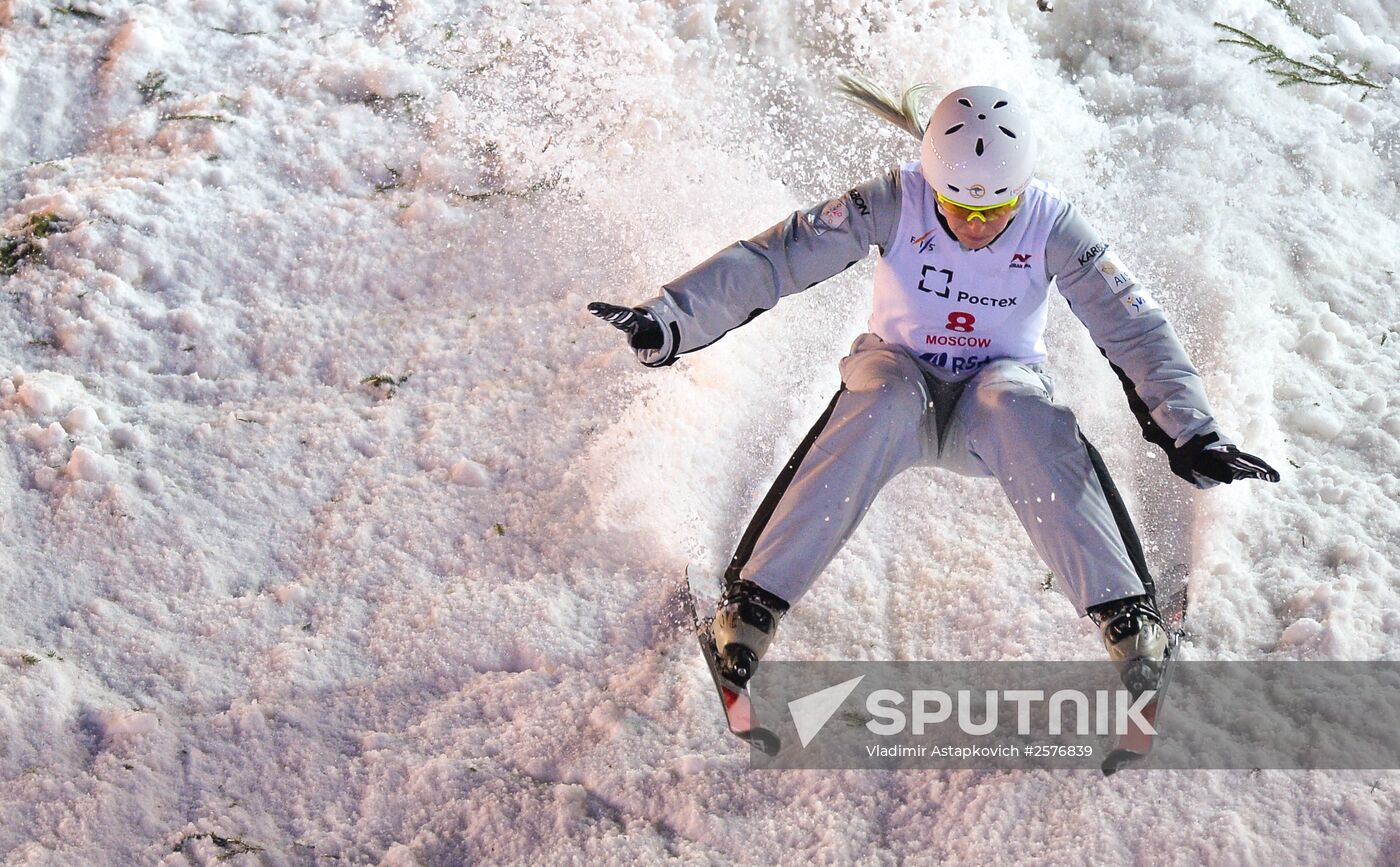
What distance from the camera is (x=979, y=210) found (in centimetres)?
346

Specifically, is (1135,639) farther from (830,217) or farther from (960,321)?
(830,217)

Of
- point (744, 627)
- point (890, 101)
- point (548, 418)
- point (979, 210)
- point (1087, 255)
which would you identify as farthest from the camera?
point (548, 418)

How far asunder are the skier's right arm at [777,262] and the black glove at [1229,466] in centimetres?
102

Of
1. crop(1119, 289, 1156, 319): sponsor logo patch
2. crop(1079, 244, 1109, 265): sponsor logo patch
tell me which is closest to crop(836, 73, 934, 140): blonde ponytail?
crop(1079, 244, 1109, 265): sponsor logo patch

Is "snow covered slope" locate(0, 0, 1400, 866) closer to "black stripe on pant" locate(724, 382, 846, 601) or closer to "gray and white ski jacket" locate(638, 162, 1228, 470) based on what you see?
"black stripe on pant" locate(724, 382, 846, 601)

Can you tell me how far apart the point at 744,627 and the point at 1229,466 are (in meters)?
1.25

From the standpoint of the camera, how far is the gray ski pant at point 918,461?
3.29 m

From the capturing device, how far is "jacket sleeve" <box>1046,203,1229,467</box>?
11.1 ft

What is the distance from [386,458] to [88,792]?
1.36 meters

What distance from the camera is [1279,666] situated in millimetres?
3514

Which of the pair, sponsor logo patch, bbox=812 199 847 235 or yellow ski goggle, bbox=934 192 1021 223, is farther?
sponsor logo patch, bbox=812 199 847 235
